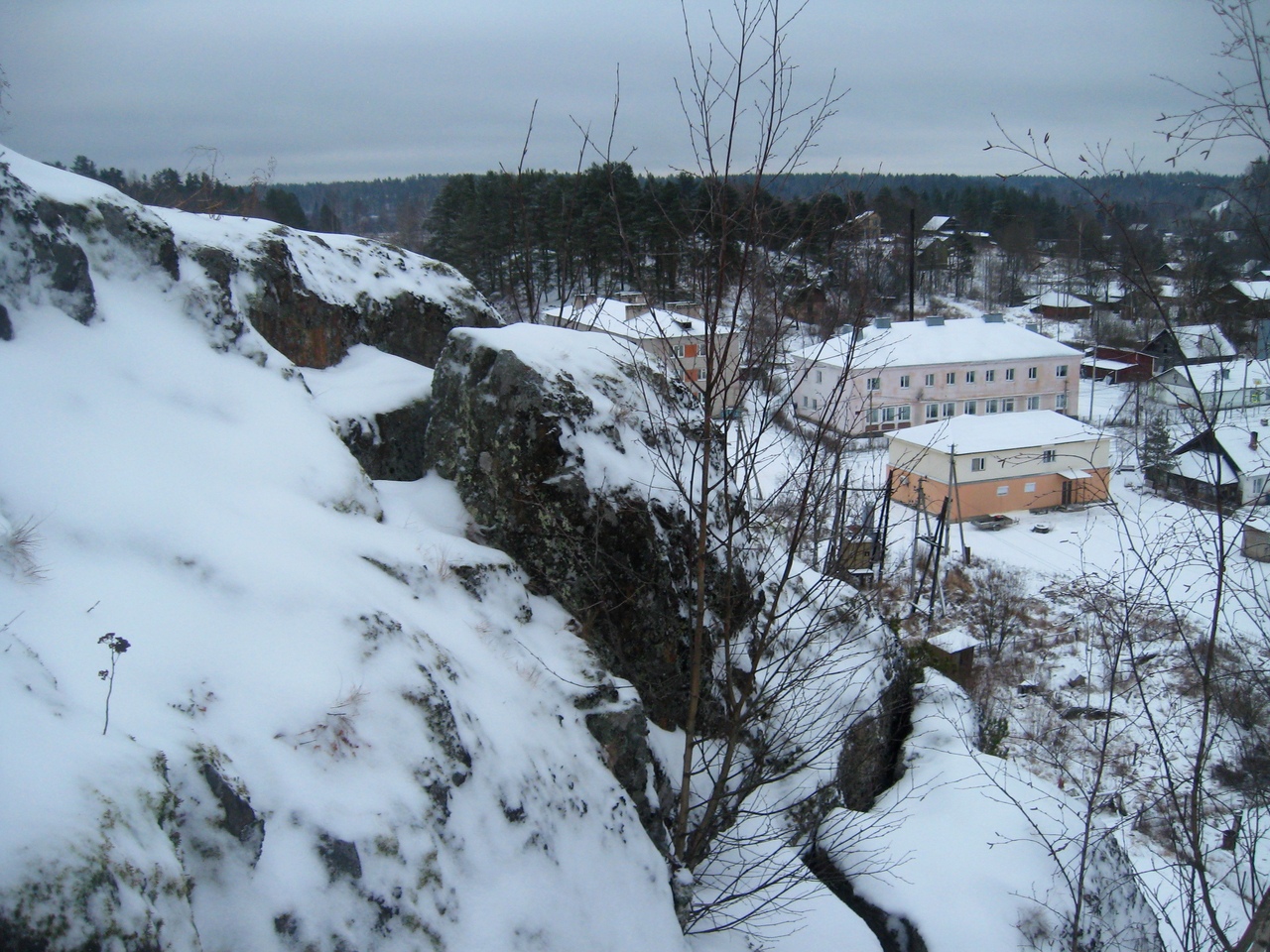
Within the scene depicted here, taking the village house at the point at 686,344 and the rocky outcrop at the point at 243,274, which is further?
the rocky outcrop at the point at 243,274

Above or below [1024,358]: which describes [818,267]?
above

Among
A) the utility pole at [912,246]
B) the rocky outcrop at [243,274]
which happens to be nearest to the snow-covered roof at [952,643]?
the rocky outcrop at [243,274]

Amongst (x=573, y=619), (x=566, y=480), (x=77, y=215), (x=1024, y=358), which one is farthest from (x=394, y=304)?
(x=1024, y=358)

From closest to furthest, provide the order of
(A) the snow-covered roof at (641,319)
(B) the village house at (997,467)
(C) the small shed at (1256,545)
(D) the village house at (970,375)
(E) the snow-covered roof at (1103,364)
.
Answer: (A) the snow-covered roof at (641,319)
(C) the small shed at (1256,545)
(B) the village house at (997,467)
(D) the village house at (970,375)
(E) the snow-covered roof at (1103,364)

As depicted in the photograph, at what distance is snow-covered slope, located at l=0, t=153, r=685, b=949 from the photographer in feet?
8.83

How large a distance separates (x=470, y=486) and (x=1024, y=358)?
112ft

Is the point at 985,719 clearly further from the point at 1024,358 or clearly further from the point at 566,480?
the point at 1024,358

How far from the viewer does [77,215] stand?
6.07 metres

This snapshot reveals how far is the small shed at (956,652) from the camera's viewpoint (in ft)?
37.9

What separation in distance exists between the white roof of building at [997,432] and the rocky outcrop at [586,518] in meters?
23.0

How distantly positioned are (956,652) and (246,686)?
414 inches

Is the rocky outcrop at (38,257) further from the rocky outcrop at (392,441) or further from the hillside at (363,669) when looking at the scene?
the rocky outcrop at (392,441)

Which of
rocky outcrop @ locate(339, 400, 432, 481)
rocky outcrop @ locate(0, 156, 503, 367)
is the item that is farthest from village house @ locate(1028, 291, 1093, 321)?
rocky outcrop @ locate(339, 400, 432, 481)

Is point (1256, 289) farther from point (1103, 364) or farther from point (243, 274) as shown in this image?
point (1103, 364)
